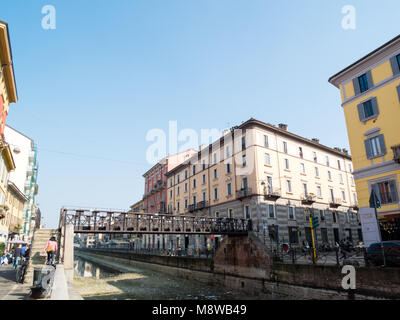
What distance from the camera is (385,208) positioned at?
61.1ft

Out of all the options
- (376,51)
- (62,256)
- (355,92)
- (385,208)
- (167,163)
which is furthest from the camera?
(167,163)

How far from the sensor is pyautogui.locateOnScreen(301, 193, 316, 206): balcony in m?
31.8

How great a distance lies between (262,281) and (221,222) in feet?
21.4

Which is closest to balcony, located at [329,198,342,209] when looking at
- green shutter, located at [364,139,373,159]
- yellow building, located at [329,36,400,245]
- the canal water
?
yellow building, located at [329,36,400,245]

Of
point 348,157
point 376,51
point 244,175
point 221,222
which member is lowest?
point 221,222

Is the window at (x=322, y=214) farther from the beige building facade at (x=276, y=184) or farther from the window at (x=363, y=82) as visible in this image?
the window at (x=363, y=82)

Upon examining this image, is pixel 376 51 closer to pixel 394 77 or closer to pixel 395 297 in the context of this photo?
pixel 394 77

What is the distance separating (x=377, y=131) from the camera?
19.7 meters

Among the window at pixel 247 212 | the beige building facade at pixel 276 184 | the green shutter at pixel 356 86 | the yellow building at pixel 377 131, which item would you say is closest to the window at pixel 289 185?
the beige building facade at pixel 276 184

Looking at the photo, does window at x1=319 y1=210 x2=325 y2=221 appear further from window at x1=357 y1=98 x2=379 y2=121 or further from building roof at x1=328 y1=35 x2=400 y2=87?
building roof at x1=328 y1=35 x2=400 y2=87

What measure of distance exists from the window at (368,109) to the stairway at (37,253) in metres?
23.0

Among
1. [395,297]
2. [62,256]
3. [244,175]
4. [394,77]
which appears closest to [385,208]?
[395,297]

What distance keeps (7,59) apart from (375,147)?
82.3ft

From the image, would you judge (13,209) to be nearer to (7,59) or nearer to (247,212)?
(7,59)
